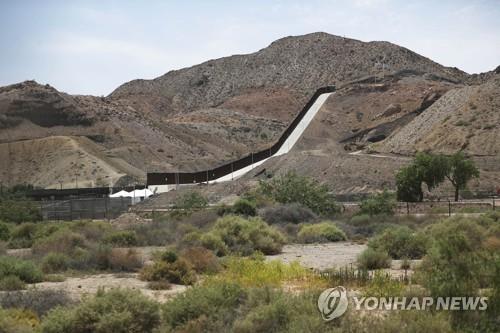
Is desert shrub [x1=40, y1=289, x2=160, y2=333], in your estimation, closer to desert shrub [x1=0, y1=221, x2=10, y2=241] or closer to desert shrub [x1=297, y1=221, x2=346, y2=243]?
desert shrub [x1=297, y1=221, x2=346, y2=243]

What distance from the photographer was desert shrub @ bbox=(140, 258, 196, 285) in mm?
17891

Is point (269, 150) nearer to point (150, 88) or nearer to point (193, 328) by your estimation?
point (193, 328)

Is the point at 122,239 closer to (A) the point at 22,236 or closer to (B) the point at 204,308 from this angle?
(A) the point at 22,236

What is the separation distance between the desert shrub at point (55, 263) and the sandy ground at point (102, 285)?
1.52m

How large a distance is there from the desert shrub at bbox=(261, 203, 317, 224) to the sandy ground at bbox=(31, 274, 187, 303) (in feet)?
65.1

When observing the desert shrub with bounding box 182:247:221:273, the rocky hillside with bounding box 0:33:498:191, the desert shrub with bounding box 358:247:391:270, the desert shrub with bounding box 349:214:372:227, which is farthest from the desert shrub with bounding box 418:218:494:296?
the rocky hillside with bounding box 0:33:498:191

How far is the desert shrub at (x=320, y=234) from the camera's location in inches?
1243

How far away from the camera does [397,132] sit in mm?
93125

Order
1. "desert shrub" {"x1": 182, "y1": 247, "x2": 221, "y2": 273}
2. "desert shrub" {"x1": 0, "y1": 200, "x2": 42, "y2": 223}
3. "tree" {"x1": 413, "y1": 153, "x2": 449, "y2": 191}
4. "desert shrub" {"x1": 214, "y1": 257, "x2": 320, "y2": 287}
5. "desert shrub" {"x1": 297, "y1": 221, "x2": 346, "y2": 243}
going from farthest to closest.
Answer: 1. "tree" {"x1": 413, "y1": 153, "x2": 449, "y2": 191}
2. "desert shrub" {"x1": 0, "y1": 200, "x2": 42, "y2": 223}
3. "desert shrub" {"x1": 297, "y1": 221, "x2": 346, "y2": 243}
4. "desert shrub" {"x1": 182, "y1": 247, "x2": 221, "y2": 273}
5. "desert shrub" {"x1": 214, "y1": 257, "x2": 320, "y2": 287}

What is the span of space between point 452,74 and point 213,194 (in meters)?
105

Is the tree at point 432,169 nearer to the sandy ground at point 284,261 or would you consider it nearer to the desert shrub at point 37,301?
the sandy ground at point 284,261

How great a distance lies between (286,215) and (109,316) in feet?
94.1

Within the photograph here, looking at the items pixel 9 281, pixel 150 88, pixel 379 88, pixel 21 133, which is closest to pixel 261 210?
pixel 9 281

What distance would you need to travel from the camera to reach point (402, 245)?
23031mm
